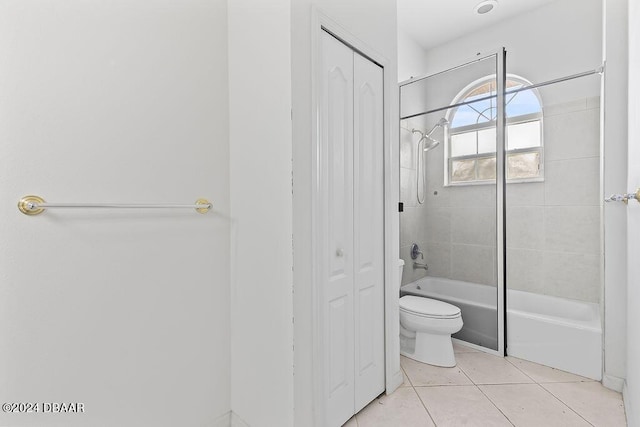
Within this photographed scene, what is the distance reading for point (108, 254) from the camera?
1159 mm

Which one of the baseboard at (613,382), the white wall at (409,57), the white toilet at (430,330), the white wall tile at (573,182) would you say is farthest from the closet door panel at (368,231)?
the white wall tile at (573,182)

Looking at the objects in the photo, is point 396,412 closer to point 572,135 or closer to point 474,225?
point 474,225

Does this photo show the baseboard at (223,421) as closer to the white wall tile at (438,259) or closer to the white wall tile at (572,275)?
the white wall tile at (438,259)

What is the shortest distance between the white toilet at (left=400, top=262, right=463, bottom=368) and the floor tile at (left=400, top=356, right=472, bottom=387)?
0.17 ft

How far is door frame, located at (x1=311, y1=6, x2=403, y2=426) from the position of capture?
49.5 inches

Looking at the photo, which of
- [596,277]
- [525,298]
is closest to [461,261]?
[525,298]

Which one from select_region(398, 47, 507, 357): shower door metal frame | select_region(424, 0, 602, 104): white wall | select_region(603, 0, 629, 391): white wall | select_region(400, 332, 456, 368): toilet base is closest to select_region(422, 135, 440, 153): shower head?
select_region(398, 47, 507, 357): shower door metal frame

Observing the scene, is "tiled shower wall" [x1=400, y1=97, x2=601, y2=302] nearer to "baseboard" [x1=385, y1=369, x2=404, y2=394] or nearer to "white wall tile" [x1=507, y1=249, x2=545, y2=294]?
"white wall tile" [x1=507, y1=249, x2=545, y2=294]

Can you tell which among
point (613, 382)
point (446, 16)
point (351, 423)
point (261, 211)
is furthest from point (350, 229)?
point (446, 16)

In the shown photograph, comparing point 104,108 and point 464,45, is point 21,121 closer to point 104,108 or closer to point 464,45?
point 104,108

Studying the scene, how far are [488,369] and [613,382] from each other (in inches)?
25.5

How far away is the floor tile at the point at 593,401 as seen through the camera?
153 cm

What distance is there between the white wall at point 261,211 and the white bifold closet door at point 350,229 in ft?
0.56

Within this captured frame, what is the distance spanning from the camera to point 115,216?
1182 millimetres
